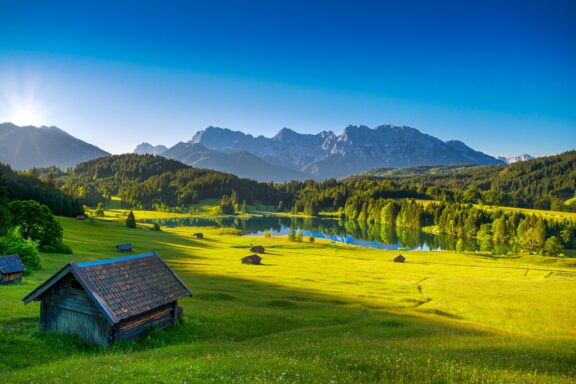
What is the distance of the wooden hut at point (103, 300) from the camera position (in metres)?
24.0

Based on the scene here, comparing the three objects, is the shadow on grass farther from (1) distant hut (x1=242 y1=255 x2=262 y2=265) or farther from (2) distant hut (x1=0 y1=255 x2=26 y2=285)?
(1) distant hut (x1=242 y1=255 x2=262 y2=265)

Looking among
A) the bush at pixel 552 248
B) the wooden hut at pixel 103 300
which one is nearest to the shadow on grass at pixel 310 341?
the wooden hut at pixel 103 300

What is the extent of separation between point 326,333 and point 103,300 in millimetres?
17775

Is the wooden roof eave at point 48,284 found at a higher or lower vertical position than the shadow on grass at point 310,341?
higher

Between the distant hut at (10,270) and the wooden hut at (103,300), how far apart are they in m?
21.0

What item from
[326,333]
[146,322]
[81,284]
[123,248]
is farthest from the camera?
[123,248]

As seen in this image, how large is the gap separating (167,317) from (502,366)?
23.0m

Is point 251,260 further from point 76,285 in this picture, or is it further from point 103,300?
point 103,300

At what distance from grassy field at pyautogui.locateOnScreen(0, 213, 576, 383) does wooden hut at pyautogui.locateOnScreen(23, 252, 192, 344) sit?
948 millimetres

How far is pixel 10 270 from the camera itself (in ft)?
139

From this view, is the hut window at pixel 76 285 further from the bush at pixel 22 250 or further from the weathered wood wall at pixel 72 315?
the bush at pixel 22 250

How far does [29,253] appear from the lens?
5156 centimetres

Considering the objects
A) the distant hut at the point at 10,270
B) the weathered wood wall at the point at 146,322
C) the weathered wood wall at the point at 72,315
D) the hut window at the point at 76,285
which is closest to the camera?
the weathered wood wall at the point at 72,315

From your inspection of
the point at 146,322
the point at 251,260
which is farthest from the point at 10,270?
the point at 251,260
